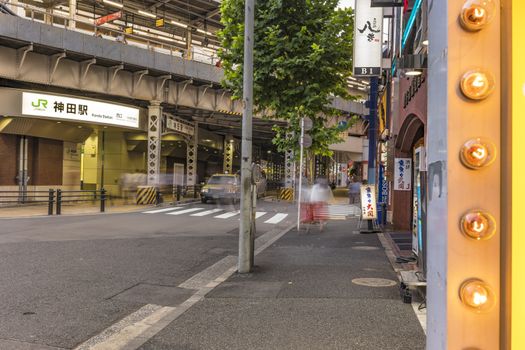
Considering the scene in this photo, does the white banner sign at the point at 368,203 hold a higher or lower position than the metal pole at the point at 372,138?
lower

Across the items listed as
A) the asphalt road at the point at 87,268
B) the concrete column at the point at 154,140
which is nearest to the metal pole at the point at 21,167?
the concrete column at the point at 154,140

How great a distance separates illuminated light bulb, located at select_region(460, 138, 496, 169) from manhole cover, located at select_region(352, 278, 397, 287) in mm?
6227

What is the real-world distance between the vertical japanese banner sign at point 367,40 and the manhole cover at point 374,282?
30.1 feet

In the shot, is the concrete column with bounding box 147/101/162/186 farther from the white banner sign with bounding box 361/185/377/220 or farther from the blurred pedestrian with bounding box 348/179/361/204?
the white banner sign with bounding box 361/185/377/220

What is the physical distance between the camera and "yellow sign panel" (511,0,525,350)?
1.60 metres

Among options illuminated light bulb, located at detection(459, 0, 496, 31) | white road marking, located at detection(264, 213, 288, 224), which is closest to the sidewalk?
illuminated light bulb, located at detection(459, 0, 496, 31)

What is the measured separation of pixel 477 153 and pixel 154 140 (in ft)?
88.6

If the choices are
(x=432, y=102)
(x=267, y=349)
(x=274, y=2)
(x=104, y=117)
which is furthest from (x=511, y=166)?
(x=104, y=117)

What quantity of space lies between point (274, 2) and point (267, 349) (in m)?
12.5

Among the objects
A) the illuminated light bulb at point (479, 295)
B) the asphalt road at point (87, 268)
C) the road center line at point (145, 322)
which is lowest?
the road center line at point (145, 322)

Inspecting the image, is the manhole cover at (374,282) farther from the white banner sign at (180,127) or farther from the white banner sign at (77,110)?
the white banner sign at (180,127)

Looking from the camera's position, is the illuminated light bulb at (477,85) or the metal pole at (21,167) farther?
the metal pole at (21,167)

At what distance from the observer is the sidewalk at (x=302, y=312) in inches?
196

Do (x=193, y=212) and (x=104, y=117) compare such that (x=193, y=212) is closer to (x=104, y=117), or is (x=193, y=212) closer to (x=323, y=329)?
(x=104, y=117)
